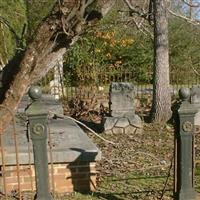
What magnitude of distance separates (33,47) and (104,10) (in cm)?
88

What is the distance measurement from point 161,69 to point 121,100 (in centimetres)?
131

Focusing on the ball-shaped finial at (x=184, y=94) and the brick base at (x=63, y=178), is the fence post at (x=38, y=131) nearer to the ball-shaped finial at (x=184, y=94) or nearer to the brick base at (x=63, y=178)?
the brick base at (x=63, y=178)

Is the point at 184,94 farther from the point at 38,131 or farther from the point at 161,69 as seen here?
the point at 161,69

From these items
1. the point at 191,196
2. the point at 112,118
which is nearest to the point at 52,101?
the point at 112,118

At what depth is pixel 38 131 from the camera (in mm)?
4559

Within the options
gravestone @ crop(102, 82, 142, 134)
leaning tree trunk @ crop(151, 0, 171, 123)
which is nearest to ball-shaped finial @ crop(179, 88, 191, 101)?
gravestone @ crop(102, 82, 142, 134)

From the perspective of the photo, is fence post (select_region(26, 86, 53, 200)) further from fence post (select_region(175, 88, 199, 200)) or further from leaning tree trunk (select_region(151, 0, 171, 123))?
leaning tree trunk (select_region(151, 0, 171, 123))

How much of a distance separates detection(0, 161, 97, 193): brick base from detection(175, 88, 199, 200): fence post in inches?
51.3

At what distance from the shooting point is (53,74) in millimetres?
13742

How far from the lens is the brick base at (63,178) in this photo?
565 cm

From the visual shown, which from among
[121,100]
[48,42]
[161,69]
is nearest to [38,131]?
[48,42]

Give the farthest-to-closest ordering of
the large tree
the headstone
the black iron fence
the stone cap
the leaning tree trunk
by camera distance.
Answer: the black iron fence
the leaning tree trunk
the headstone
the stone cap
the large tree

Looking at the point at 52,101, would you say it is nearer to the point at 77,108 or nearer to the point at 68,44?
the point at 77,108

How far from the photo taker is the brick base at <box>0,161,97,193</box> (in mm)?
5652
